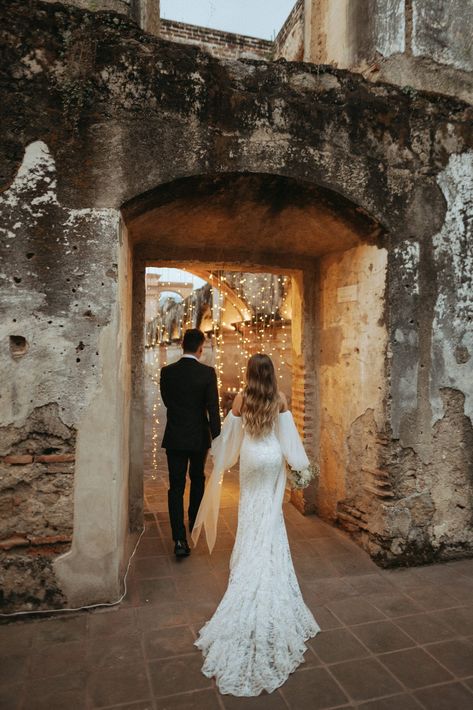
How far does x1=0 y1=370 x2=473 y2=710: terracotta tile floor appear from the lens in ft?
7.64

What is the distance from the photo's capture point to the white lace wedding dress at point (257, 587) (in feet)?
8.16

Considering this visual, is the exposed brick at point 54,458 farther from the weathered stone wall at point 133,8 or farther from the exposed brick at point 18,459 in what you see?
the weathered stone wall at point 133,8

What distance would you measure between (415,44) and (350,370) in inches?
127

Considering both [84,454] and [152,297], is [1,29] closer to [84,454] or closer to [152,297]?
[84,454]

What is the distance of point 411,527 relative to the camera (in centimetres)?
393

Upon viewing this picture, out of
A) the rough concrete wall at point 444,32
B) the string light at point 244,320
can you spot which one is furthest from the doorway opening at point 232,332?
the rough concrete wall at point 444,32

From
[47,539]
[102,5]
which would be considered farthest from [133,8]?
[47,539]

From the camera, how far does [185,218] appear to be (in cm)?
409

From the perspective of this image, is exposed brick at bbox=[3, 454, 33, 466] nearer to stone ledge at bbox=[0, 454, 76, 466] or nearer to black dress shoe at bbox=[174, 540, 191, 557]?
stone ledge at bbox=[0, 454, 76, 466]

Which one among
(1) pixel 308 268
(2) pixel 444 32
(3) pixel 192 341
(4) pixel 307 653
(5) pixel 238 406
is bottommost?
(4) pixel 307 653

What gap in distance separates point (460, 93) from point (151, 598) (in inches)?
211

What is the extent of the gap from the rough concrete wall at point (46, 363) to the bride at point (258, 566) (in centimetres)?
92

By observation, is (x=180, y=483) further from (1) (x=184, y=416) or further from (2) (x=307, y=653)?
(2) (x=307, y=653)

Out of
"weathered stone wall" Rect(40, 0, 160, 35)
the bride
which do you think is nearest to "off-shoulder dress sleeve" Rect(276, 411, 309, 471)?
the bride
